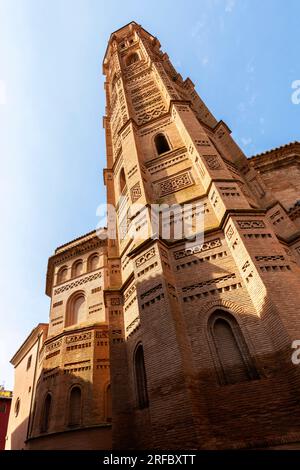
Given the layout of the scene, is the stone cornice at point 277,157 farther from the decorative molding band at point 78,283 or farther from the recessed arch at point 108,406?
the recessed arch at point 108,406

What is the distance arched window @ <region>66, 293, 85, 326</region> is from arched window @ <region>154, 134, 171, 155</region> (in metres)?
7.60

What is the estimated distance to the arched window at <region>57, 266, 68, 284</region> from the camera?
1538cm

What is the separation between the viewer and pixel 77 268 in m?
15.6

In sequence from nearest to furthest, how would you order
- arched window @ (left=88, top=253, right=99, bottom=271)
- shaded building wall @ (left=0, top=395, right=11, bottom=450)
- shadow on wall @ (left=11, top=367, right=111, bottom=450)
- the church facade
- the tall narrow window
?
the church facade < shadow on wall @ (left=11, top=367, right=111, bottom=450) < the tall narrow window < arched window @ (left=88, top=253, right=99, bottom=271) < shaded building wall @ (left=0, top=395, right=11, bottom=450)

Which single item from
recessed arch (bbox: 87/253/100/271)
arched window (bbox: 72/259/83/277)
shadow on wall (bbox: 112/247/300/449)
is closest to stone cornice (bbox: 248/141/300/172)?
shadow on wall (bbox: 112/247/300/449)

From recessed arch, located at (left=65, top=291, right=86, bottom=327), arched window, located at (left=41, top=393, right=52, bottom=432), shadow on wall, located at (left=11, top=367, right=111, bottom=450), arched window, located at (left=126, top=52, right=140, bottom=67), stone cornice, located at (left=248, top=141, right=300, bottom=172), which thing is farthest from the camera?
arched window, located at (left=126, top=52, right=140, bottom=67)

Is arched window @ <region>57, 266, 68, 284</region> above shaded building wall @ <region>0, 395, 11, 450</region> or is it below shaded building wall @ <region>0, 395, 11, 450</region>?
above

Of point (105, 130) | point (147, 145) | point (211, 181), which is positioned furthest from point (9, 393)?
point (211, 181)

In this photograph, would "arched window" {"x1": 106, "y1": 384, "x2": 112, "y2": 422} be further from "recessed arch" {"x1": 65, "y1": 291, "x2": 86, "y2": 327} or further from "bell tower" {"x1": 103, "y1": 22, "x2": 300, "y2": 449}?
"bell tower" {"x1": 103, "y1": 22, "x2": 300, "y2": 449}

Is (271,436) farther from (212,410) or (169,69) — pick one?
(169,69)

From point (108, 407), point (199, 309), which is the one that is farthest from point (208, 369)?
point (108, 407)

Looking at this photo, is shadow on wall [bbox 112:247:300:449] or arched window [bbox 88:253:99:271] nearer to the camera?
shadow on wall [bbox 112:247:300:449]

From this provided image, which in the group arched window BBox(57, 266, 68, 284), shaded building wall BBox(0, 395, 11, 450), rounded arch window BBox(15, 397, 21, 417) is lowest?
rounded arch window BBox(15, 397, 21, 417)

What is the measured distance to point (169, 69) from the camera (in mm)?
18375
